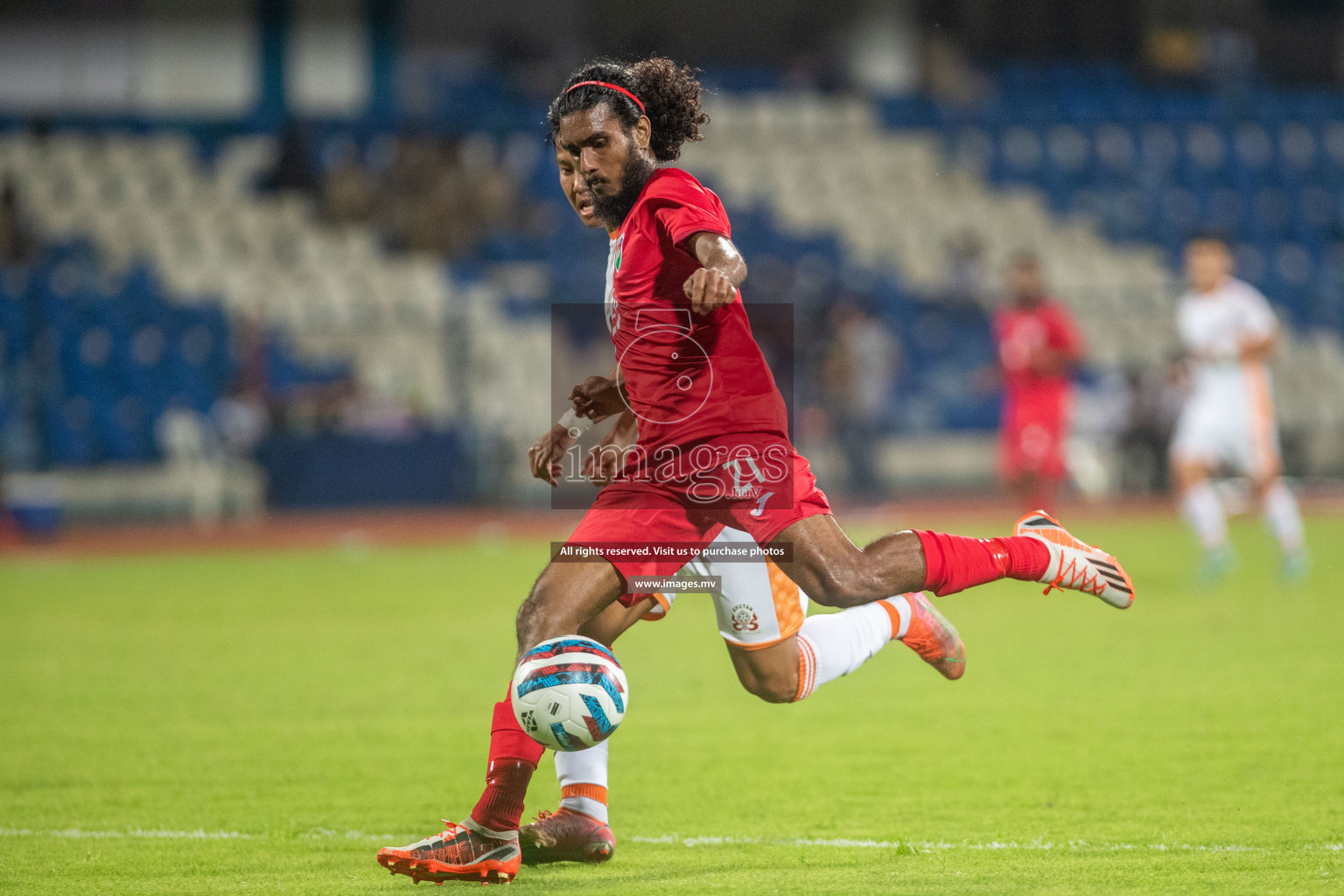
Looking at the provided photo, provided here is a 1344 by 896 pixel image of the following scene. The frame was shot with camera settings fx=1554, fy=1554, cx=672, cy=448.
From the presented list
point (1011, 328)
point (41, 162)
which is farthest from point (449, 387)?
point (1011, 328)

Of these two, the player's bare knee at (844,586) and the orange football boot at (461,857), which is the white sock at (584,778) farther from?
the player's bare knee at (844,586)

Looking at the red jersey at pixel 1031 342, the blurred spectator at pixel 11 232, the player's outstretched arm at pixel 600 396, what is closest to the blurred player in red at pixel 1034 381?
the red jersey at pixel 1031 342

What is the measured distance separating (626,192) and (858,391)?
1535 centimetres

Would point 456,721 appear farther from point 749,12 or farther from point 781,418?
point 749,12

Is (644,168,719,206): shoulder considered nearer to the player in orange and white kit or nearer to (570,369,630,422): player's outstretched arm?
the player in orange and white kit

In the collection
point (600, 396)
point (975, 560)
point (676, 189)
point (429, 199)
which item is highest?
point (429, 199)

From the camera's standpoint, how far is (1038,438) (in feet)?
46.2

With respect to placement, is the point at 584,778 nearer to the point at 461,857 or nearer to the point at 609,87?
the point at 461,857

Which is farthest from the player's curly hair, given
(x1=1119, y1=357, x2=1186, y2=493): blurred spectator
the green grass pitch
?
(x1=1119, y1=357, x2=1186, y2=493): blurred spectator

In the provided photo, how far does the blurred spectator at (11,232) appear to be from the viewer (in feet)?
65.0

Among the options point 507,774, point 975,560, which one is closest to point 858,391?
point 975,560

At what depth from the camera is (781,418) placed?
4.98 metres

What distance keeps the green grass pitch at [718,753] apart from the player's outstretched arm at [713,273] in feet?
5.57

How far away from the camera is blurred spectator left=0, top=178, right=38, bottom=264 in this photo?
19.8 meters
